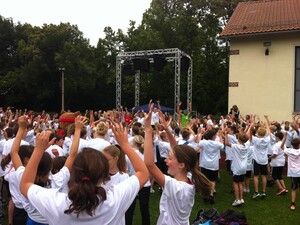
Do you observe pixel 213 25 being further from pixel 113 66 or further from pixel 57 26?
pixel 57 26

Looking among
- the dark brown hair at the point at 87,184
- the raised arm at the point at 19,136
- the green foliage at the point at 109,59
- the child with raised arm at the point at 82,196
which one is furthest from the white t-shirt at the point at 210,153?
the green foliage at the point at 109,59

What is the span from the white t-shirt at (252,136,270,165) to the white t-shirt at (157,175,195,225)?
5.77m

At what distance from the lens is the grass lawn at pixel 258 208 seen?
7.16 meters

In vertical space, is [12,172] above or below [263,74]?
below

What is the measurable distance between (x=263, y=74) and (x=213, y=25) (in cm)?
2050

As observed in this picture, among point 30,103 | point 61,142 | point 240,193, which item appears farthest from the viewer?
point 30,103

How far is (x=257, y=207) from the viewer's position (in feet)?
26.5

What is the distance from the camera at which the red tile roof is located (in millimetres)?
19075

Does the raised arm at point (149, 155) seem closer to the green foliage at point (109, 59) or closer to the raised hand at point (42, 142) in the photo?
the raised hand at point (42, 142)

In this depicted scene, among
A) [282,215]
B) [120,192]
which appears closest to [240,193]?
[282,215]

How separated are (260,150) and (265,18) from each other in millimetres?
13473

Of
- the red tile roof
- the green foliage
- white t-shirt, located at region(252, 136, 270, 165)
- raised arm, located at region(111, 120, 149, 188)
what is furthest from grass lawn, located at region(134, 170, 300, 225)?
the green foliage

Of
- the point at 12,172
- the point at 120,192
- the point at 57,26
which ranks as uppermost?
the point at 57,26

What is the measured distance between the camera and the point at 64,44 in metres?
36.0
